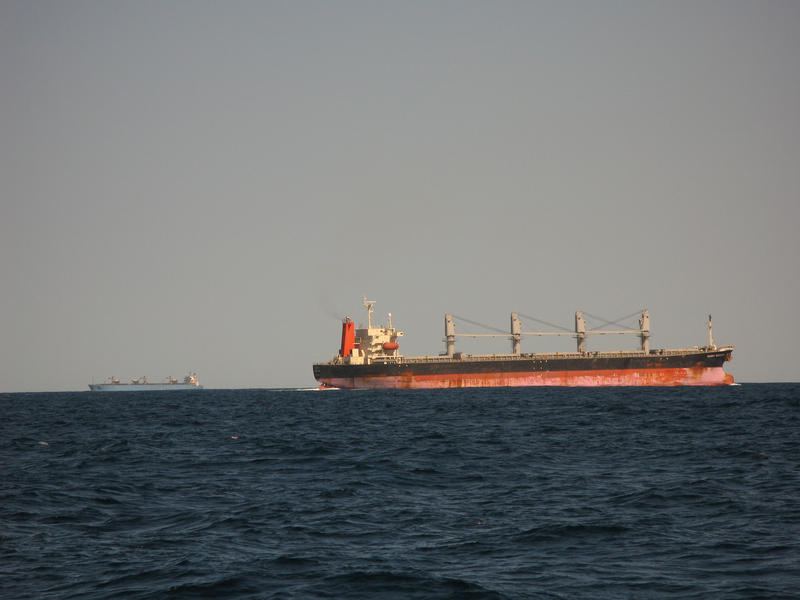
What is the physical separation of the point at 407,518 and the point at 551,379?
308ft

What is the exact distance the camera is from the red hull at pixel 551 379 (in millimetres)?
106125

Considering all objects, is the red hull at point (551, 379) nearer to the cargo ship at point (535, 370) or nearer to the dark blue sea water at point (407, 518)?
the cargo ship at point (535, 370)

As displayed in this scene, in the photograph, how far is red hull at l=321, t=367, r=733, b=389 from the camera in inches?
4178

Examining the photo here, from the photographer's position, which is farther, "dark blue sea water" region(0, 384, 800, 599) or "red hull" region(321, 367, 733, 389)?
"red hull" region(321, 367, 733, 389)

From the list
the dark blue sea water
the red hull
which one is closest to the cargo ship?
the red hull

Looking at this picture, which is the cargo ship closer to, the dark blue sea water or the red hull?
the red hull

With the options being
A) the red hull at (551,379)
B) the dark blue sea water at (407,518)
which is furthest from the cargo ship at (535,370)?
the dark blue sea water at (407,518)

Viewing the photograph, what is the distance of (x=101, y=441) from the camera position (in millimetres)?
36656

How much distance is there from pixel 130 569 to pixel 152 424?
126 feet

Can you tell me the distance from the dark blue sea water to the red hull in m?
74.3

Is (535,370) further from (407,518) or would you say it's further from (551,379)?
(407,518)

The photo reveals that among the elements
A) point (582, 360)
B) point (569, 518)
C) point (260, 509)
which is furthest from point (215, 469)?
point (582, 360)

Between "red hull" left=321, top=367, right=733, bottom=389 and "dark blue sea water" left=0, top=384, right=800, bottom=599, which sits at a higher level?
"red hull" left=321, top=367, right=733, bottom=389

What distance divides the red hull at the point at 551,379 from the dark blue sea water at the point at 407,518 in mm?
74264
